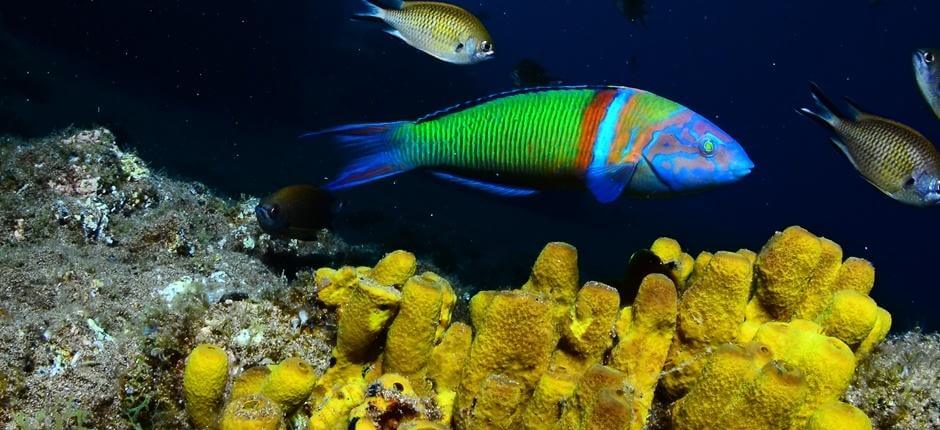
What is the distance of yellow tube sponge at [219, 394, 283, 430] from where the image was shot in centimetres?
180

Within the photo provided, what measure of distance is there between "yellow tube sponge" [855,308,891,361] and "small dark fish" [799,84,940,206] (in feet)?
5.16

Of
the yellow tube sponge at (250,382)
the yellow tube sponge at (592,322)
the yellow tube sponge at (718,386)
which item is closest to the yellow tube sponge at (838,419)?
the yellow tube sponge at (718,386)

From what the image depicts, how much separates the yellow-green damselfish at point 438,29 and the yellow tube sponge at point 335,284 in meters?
2.69

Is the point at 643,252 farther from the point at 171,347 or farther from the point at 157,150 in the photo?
the point at 157,150

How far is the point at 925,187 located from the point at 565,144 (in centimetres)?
278

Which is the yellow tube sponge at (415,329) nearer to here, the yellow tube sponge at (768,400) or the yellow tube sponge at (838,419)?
the yellow tube sponge at (768,400)

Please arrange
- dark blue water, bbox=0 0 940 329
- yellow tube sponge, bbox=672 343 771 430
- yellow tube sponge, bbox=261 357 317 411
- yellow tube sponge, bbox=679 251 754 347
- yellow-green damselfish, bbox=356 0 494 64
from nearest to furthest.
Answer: yellow tube sponge, bbox=672 343 771 430, yellow tube sponge, bbox=261 357 317 411, yellow tube sponge, bbox=679 251 754 347, yellow-green damselfish, bbox=356 0 494 64, dark blue water, bbox=0 0 940 329

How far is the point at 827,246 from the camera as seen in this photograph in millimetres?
2623

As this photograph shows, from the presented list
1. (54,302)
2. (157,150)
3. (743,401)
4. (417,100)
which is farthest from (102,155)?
(417,100)

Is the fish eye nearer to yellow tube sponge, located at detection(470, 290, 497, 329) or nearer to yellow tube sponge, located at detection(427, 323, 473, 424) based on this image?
yellow tube sponge, located at detection(470, 290, 497, 329)

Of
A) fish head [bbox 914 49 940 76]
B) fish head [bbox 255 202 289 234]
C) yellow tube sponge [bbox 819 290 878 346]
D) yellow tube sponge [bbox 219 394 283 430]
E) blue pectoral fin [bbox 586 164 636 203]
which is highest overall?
fish head [bbox 914 49 940 76]

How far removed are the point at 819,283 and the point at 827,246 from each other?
0.17m

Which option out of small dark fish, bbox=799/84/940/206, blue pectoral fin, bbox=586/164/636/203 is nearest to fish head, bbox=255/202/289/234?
A: blue pectoral fin, bbox=586/164/636/203

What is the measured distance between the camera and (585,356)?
7.64 feet
